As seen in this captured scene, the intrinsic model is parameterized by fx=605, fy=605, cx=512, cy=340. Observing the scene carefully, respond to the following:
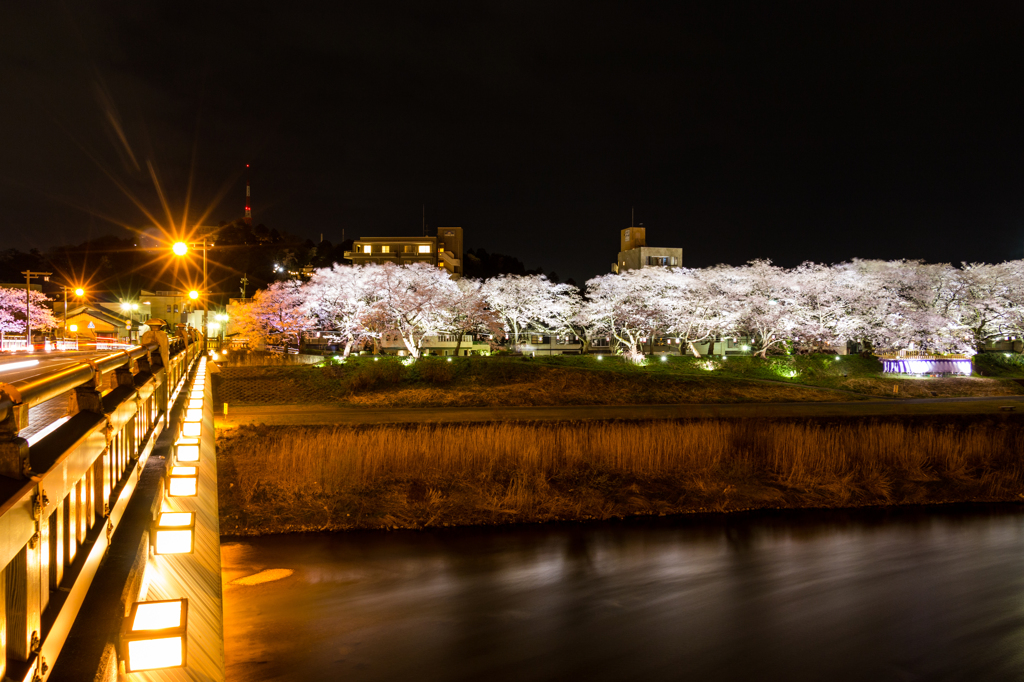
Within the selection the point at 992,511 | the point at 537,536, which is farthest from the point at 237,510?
the point at 992,511

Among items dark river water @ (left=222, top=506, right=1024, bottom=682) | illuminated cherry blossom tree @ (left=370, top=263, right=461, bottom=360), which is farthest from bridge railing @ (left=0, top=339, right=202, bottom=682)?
illuminated cherry blossom tree @ (left=370, top=263, right=461, bottom=360)

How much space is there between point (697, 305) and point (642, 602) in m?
29.5

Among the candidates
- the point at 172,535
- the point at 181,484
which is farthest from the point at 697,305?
the point at 172,535

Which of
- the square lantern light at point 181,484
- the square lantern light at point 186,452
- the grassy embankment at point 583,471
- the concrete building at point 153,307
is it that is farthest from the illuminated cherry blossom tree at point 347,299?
the square lantern light at point 181,484

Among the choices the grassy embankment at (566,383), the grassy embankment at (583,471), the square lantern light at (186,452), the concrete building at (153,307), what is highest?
the concrete building at (153,307)

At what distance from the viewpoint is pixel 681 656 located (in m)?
10.5

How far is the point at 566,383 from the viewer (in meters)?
30.8

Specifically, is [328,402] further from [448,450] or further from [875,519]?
[875,519]

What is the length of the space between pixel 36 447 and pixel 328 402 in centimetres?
2585

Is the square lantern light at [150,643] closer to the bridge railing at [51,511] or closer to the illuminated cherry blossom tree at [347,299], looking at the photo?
the bridge railing at [51,511]

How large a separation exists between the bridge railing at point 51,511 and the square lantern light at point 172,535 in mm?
197

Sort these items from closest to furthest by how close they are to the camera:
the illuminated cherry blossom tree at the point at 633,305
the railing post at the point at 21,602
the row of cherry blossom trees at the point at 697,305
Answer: the railing post at the point at 21,602
the row of cherry blossom trees at the point at 697,305
the illuminated cherry blossom tree at the point at 633,305

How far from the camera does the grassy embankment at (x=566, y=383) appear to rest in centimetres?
2777

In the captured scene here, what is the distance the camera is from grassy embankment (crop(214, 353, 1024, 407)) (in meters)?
27.8
